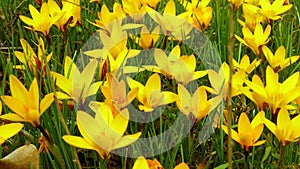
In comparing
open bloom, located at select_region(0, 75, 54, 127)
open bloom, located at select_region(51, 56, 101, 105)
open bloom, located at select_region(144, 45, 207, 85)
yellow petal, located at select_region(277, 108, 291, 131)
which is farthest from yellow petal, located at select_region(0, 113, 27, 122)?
yellow petal, located at select_region(277, 108, 291, 131)

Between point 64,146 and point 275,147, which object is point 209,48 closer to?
point 275,147

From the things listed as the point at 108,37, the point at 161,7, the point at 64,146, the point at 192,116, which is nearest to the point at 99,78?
the point at 108,37

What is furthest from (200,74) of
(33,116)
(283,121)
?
(33,116)

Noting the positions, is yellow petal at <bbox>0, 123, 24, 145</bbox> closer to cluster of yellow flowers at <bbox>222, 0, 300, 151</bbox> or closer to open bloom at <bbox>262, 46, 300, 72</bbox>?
cluster of yellow flowers at <bbox>222, 0, 300, 151</bbox>

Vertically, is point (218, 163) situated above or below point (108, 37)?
below

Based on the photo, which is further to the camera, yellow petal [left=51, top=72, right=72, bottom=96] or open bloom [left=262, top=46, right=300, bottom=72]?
open bloom [left=262, top=46, right=300, bottom=72]
